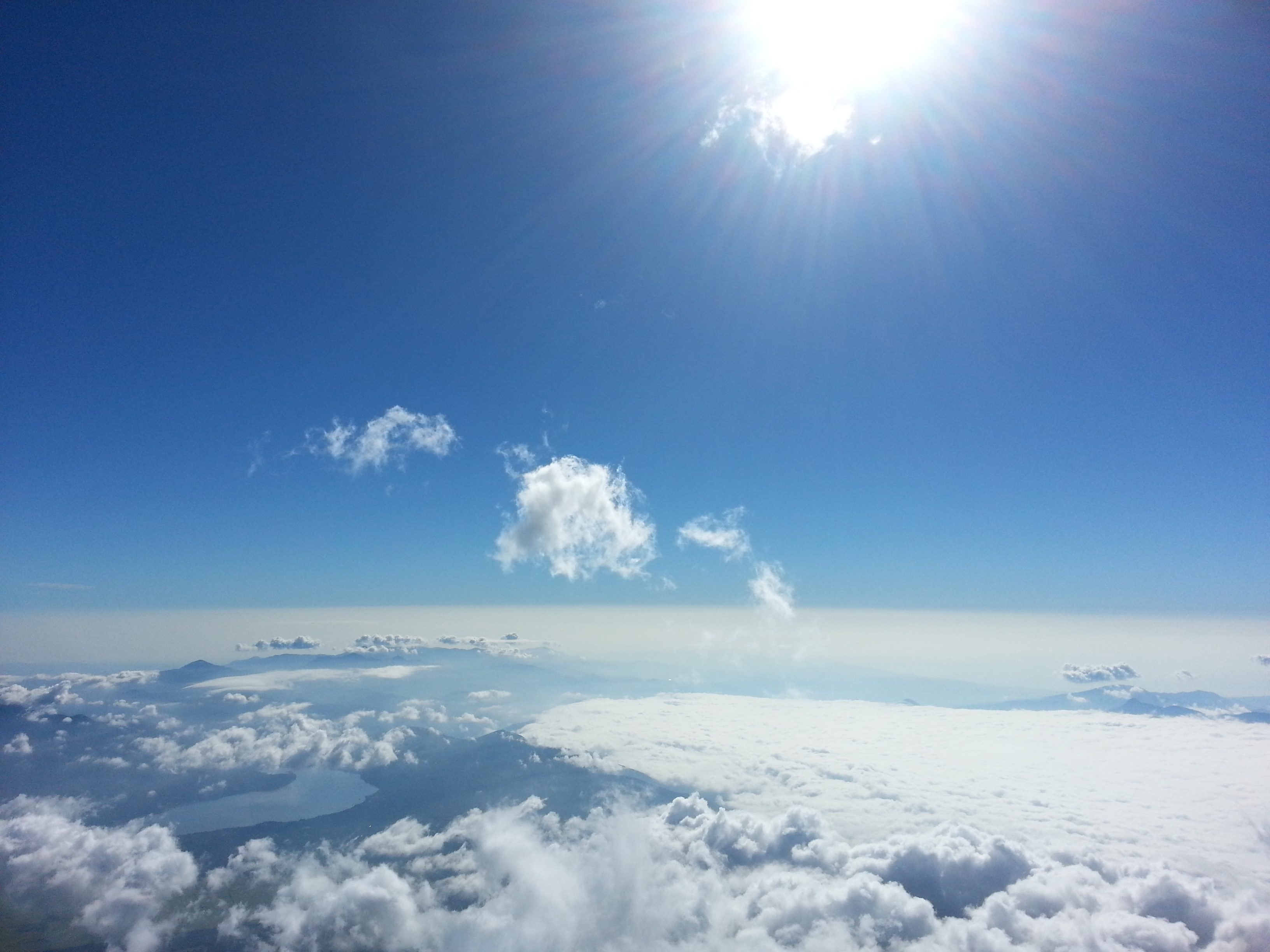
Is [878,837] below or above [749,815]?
above

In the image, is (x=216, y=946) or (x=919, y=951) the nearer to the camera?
(x=919, y=951)

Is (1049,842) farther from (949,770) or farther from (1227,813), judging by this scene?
(949,770)

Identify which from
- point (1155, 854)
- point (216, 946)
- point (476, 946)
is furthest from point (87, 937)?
point (1155, 854)

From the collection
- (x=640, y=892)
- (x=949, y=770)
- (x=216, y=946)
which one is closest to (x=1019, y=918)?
(x=949, y=770)

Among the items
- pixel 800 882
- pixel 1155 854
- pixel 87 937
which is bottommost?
pixel 87 937

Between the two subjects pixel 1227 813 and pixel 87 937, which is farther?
pixel 87 937

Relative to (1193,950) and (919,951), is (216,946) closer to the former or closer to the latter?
(919,951)

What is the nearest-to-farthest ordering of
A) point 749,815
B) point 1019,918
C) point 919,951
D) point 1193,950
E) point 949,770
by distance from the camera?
point 1193,950
point 1019,918
point 919,951
point 949,770
point 749,815

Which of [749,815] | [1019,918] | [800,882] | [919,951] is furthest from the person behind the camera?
[749,815]

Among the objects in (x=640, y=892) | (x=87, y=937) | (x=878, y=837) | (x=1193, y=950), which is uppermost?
(x=1193, y=950)
